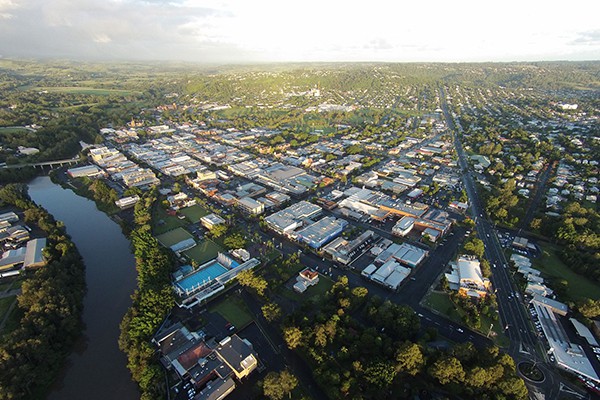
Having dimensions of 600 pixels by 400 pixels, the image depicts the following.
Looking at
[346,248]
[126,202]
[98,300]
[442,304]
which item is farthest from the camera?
[126,202]

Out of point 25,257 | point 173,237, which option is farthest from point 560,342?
point 25,257

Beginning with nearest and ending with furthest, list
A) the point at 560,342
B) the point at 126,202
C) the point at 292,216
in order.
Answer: the point at 560,342
the point at 292,216
the point at 126,202

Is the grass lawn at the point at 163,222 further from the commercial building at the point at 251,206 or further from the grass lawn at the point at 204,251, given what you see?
the commercial building at the point at 251,206

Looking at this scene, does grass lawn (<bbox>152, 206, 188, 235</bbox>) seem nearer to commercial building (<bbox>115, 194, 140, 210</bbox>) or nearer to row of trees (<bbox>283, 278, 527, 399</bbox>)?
commercial building (<bbox>115, 194, 140, 210</bbox>)

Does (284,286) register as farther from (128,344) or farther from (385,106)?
(385,106)

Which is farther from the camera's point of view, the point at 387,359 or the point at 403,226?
the point at 403,226

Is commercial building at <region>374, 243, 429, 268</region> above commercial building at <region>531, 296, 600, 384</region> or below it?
above

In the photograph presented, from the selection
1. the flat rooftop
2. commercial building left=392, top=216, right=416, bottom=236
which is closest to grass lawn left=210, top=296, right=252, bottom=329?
commercial building left=392, top=216, right=416, bottom=236

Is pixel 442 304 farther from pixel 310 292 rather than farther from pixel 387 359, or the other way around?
pixel 310 292
